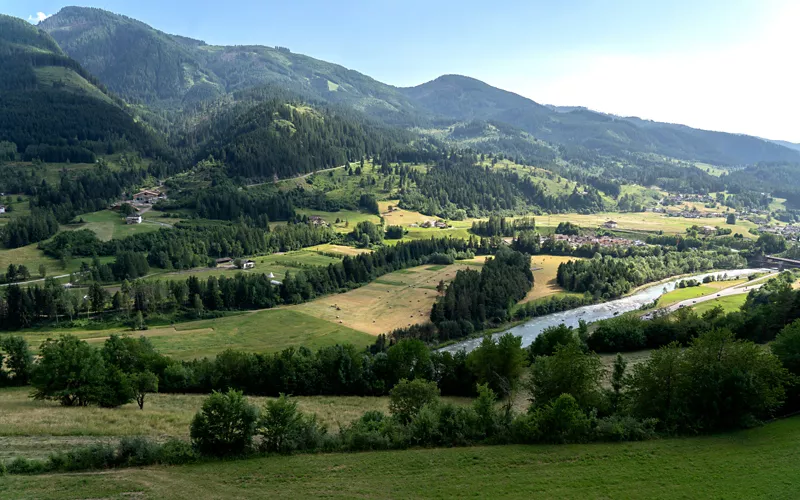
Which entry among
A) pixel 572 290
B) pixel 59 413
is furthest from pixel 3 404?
pixel 572 290

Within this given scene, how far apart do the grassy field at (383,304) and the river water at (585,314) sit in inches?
603

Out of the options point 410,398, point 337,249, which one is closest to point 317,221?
point 337,249

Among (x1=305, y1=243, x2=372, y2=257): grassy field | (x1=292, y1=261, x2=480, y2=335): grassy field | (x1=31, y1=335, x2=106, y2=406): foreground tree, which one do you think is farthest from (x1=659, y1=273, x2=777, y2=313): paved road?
(x1=31, y1=335, x2=106, y2=406): foreground tree

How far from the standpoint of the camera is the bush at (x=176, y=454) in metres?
33.2

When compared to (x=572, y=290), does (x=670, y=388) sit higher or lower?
higher

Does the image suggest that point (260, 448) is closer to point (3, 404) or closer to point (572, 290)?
point (3, 404)

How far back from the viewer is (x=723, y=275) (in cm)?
15075

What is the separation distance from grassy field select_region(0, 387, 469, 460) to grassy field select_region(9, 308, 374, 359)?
28382 millimetres

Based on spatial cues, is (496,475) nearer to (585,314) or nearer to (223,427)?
(223,427)

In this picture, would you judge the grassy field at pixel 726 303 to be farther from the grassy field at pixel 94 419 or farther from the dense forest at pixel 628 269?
the grassy field at pixel 94 419

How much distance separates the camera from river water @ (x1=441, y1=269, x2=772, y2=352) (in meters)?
96.3

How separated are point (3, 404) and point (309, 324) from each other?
183 feet

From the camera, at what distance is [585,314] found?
114750mm

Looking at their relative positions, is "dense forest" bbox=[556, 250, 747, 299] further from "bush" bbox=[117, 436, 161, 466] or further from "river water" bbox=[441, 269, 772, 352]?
"bush" bbox=[117, 436, 161, 466]
